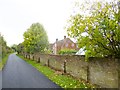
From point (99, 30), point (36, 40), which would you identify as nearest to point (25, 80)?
point (99, 30)

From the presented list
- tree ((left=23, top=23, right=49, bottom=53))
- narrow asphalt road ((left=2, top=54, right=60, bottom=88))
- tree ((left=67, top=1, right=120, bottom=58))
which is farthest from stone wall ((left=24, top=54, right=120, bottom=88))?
tree ((left=23, top=23, right=49, bottom=53))

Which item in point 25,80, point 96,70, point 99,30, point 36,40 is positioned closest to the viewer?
point 99,30

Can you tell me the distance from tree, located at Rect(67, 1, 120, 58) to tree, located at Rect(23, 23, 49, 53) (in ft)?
117

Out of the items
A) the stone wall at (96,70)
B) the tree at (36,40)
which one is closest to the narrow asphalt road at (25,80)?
the stone wall at (96,70)

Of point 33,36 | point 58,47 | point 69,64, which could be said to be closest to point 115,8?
point 69,64

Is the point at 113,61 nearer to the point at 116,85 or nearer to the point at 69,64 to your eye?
the point at 116,85

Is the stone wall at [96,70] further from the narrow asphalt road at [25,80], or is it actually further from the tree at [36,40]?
the tree at [36,40]

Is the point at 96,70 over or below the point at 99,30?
below

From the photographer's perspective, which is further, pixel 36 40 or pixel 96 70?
pixel 36 40

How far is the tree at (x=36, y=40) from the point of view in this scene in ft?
158

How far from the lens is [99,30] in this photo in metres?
11.3

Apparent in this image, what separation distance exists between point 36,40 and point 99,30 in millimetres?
37526

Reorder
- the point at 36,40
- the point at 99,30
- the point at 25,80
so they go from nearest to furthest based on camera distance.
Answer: the point at 99,30 < the point at 25,80 < the point at 36,40

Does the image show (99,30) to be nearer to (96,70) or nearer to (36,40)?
(96,70)
